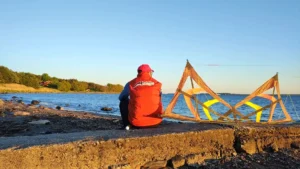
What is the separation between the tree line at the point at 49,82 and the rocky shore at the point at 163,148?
111081 millimetres

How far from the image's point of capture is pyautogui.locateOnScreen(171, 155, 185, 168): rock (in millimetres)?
5074

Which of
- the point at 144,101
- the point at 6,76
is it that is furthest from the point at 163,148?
the point at 6,76

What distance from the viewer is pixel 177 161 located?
511 cm

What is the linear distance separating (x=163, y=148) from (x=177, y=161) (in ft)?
1.07

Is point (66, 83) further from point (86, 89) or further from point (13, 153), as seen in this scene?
point (13, 153)

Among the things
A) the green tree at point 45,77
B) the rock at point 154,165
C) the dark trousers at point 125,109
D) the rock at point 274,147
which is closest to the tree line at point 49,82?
the green tree at point 45,77

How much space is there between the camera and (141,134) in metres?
5.23

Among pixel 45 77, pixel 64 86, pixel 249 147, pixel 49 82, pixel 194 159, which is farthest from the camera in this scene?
pixel 45 77

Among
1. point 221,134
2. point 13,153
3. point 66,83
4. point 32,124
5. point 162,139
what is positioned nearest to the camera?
point 13,153

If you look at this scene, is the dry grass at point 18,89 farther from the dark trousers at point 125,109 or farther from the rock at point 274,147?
the rock at point 274,147

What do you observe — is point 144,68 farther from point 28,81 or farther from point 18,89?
point 28,81

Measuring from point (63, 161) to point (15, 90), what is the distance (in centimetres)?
11693

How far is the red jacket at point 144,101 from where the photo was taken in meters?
6.04

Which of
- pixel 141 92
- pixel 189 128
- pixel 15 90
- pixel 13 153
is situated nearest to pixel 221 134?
pixel 189 128
